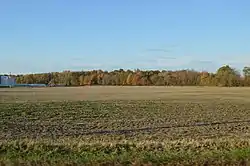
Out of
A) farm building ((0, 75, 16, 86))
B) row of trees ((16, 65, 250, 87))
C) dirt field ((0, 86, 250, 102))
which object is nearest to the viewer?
dirt field ((0, 86, 250, 102))

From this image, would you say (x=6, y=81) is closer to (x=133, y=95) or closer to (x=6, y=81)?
(x=6, y=81)

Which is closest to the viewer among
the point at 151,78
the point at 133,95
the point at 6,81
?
the point at 133,95

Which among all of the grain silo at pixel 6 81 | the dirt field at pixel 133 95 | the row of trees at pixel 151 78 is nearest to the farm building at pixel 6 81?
the grain silo at pixel 6 81

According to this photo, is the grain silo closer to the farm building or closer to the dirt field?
the farm building

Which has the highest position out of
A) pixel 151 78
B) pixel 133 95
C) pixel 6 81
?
pixel 151 78

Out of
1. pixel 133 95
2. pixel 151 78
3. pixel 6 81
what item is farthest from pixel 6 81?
pixel 133 95

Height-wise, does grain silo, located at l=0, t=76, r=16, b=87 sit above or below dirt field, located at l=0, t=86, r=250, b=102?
above

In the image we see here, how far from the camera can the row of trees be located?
133375 millimetres

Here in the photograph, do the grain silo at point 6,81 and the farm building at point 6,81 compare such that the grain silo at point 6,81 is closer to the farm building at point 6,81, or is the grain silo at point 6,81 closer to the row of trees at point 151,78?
the farm building at point 6,81

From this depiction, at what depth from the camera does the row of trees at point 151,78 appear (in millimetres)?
133375

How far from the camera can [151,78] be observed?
6078 inches

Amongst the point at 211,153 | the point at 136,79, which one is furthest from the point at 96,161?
the point at 136,79

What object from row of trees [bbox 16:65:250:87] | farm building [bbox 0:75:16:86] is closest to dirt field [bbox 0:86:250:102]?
row of trees [bbox 16:65:250:87]

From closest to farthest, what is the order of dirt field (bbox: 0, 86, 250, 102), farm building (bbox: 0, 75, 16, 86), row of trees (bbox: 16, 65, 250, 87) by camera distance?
dirt field (bbox: 0, 86, 250, 102), row of trees (bbox: 16, 65, 250, 87), farm building (bbox: 0, 75, 16, 86)
